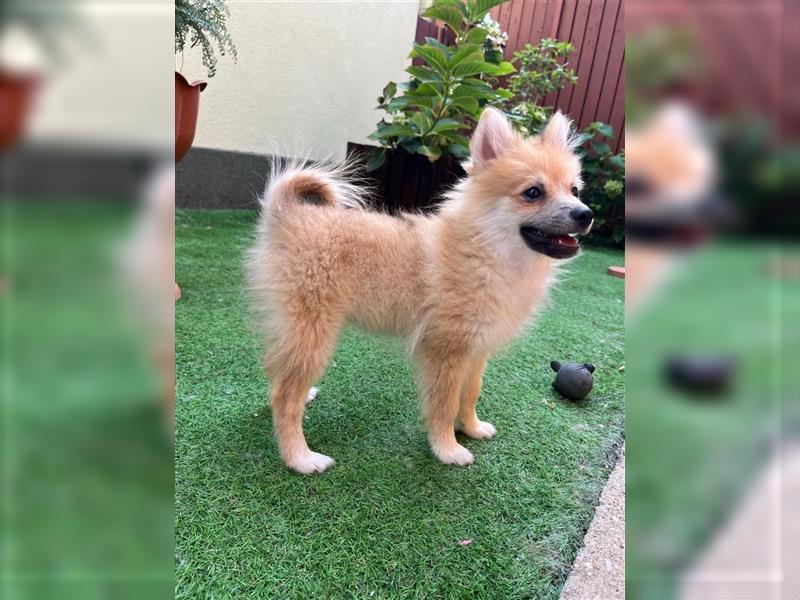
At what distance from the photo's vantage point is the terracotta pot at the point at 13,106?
0.25 m

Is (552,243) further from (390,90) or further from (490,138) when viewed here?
(390,90)

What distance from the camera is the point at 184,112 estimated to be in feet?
9.21

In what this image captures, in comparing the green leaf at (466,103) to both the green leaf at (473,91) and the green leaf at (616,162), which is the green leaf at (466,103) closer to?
the green leaf at (473,91)

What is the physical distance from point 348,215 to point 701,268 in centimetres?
185

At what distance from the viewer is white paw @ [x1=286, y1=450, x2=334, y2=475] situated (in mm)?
1786

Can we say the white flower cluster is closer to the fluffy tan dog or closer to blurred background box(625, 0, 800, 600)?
the fluffy tan dog

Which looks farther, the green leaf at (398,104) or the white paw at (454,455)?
the green leaf at (398,104)

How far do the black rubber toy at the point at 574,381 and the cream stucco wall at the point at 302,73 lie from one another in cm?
305

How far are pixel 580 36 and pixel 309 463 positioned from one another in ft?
21.0

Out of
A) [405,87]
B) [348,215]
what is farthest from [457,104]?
[348,215]

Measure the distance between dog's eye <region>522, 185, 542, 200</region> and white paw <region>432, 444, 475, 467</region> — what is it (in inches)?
41.9

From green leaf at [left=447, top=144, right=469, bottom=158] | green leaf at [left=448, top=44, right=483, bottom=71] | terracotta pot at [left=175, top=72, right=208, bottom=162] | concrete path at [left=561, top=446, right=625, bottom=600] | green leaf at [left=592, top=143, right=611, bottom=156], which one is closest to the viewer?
concrete path at [left=561, top=446, right=625, bottom=600]

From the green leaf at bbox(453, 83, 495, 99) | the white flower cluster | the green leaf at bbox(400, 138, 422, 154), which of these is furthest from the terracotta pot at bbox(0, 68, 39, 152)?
the white flower cluster

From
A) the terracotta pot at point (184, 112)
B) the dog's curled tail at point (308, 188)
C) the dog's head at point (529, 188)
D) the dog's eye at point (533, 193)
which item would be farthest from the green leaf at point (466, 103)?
the dog's eye at point (533, 193)
